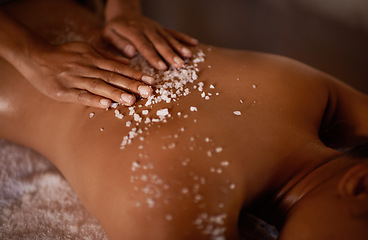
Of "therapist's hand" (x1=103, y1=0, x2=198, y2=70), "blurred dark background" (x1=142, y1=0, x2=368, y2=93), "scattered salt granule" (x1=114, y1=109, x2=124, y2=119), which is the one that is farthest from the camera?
"blurred dark background" (x1=142, y1=0, x2=368, y2=93)

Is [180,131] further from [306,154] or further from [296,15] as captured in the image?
[296,15]

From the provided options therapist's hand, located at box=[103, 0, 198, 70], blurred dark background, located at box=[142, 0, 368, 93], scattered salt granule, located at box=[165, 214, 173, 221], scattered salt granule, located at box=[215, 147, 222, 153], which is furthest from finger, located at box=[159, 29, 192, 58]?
blurred dark background, located at box=[142, 0, 368, 93]

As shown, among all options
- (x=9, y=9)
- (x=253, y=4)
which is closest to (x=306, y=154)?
(x=9, y=9)

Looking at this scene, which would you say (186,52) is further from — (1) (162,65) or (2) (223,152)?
(2) (223,152)

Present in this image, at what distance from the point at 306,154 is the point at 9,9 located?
0.91 metres

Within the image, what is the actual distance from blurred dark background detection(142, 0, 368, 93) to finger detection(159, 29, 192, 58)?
795 mm

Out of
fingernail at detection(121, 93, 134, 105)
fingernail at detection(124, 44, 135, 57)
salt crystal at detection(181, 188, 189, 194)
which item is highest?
fingernail at detection(124, 44, 135, 57)

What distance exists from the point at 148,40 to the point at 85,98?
9.8 inches

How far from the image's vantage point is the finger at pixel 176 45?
29.6 inches

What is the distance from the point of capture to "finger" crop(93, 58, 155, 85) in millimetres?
663

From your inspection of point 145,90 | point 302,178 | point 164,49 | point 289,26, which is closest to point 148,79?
point 145,90

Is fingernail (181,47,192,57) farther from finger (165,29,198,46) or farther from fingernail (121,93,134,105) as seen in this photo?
fingernail (121,93,134,105)

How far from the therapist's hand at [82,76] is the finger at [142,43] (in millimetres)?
69

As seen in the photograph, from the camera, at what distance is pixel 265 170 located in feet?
1.95
